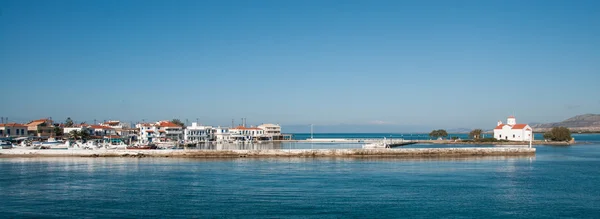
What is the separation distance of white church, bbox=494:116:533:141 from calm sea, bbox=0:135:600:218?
44671 mm

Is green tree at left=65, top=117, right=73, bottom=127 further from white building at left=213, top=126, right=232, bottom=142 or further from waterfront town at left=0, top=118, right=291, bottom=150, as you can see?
white building at left=213, top=126, right=232, bottom=142

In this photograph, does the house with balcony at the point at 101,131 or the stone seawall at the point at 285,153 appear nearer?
the stone seawall at the point at 285,153

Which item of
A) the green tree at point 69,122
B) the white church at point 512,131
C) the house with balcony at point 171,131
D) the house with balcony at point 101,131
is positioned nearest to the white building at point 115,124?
the green tree at point 69,122

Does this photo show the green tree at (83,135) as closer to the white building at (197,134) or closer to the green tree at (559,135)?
the white building at (197,134)

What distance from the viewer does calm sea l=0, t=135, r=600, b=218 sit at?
811 inches

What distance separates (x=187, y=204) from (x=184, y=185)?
6.12 metres

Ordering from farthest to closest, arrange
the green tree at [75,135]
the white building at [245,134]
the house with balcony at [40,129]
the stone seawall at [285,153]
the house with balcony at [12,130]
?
the white building at [245,134] → the house with balcony at [40,129] → the house with balcony at [12,130] → the green tree at [75,135] → the stone seawall at [285,153]

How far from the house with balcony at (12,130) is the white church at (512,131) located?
267 ft

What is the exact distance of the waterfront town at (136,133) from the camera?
7981 centimetres

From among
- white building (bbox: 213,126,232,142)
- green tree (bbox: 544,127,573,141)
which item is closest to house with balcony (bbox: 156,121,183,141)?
white building (bbox: 213,126,232,142)

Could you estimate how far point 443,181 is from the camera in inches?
1161

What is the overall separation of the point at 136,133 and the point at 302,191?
3253 inches

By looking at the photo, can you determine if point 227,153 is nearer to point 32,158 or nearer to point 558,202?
point 32,158

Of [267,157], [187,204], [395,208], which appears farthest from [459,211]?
[267,157]
